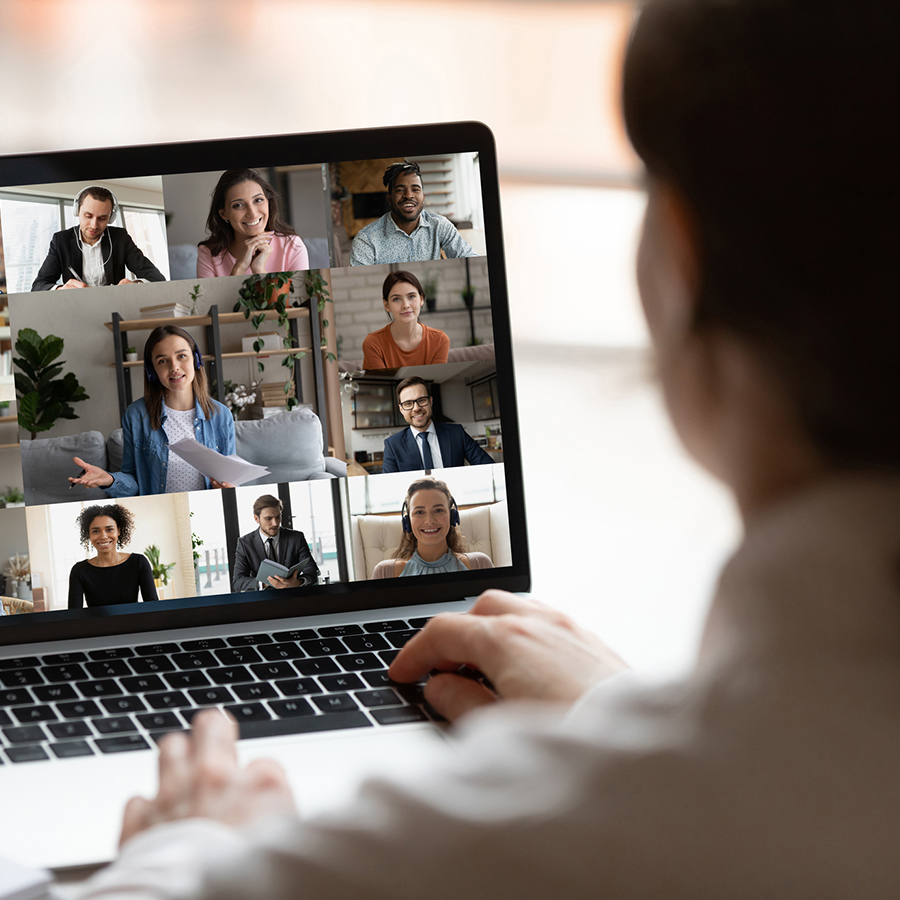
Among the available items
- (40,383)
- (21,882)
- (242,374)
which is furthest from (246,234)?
(21,882)

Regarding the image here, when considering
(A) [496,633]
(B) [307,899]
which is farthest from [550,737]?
(A) [496,633]

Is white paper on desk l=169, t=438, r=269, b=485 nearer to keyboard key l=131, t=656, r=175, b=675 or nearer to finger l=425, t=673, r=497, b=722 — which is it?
keyboard key l=131, t=656, r=175, b=675

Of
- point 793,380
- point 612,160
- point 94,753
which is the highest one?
point 612,160

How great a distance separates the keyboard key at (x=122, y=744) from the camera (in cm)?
49

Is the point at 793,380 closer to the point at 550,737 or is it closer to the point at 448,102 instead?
the point at 550,737

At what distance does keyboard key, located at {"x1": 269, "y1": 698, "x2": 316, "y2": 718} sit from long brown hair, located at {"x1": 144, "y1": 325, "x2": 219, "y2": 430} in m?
0.32

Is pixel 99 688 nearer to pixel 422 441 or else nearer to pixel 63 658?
pixel 63 658

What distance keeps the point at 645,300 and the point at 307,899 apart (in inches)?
10.1

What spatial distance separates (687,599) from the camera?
28.8 inches

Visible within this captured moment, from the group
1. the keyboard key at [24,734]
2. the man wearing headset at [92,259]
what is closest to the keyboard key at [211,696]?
the keyboard key at [24,734]

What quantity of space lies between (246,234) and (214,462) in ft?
0.76

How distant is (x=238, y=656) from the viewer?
64cm

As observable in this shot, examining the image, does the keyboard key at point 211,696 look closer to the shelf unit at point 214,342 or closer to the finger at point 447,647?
the finger at point 447,647

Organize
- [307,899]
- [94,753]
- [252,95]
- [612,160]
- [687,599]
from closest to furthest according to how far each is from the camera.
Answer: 1. [307,899]
2. [94,753]
3. [687,599]
4. [252,95]
5. [612,160]
